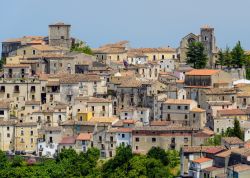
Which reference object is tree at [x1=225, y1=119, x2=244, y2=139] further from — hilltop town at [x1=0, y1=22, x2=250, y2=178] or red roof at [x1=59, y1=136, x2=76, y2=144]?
red roof at [x1=59, y1=136, x2=76, y2=144]

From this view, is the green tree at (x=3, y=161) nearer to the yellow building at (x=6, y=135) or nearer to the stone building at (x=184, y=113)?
the yellow building at (x=6, y=135)

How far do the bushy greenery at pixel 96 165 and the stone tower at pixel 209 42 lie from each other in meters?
21.7

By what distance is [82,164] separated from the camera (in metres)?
59.9

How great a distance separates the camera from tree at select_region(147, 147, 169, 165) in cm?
5881

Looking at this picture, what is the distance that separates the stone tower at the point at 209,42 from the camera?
8006 cm

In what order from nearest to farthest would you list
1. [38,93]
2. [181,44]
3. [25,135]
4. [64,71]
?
[25,135] → [38,93] → [64,71] → [181,44]

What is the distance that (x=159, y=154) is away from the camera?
59.0 m

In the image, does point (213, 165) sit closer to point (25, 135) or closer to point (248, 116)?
point (248, 116)

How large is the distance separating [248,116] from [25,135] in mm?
16020

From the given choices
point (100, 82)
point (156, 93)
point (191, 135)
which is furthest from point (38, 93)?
point (191, 135)

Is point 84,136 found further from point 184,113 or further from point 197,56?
point 197,56

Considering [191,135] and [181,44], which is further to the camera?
[181,44]

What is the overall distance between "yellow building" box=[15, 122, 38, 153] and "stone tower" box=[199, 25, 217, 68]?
2176cm

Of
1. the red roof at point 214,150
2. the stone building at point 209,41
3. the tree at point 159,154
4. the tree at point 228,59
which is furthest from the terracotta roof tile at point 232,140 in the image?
the stone building at point 209,41
